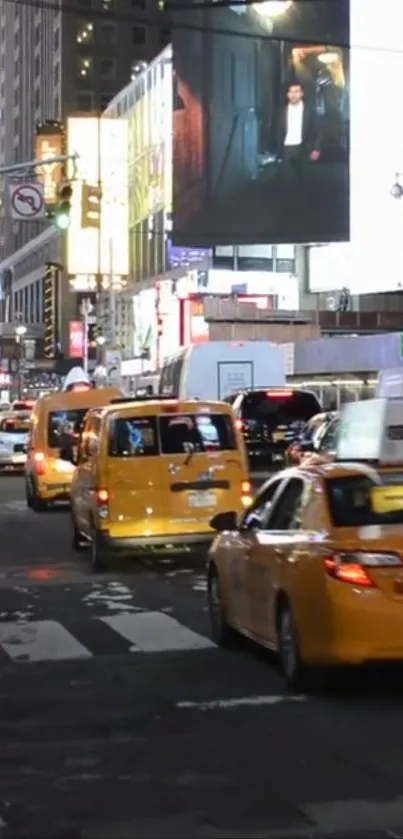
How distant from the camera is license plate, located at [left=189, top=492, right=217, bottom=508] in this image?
16.7m

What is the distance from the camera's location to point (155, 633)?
12.0 m

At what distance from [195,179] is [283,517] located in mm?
51836

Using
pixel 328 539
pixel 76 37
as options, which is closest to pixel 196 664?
pixel 328 539

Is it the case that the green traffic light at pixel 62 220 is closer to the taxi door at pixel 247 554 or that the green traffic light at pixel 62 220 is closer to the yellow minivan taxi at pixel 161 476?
the yellow minivan taxi at pixel 161 476

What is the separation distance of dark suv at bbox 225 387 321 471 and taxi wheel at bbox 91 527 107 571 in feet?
46.1

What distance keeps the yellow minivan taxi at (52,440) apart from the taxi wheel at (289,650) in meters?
15.5

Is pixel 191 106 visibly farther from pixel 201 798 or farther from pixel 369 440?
pixel 201 798

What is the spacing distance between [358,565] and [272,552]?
1117 millimetres

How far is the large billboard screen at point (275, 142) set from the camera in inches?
2367

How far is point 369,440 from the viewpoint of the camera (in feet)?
70.8

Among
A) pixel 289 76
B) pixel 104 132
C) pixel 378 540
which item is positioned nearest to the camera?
pixel 378 540

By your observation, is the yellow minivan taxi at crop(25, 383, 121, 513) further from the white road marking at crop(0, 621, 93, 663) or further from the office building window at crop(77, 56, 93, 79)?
the office building window at crop(77, 56, 93, 79)

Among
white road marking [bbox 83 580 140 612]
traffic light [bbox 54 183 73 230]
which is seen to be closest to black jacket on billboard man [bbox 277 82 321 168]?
traffic light [bbox 54 183 73 230]

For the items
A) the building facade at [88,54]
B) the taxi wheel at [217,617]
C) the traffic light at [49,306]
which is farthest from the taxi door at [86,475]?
the building facade at [88,54]
